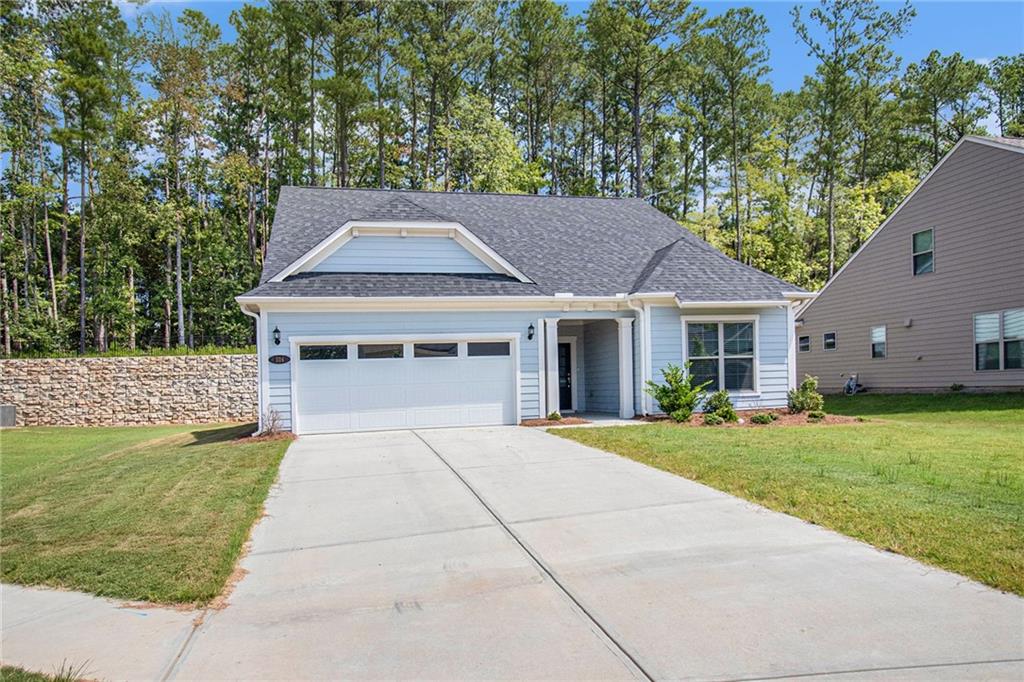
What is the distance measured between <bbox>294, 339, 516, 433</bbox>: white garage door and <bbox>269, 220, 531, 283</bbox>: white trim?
1.62m

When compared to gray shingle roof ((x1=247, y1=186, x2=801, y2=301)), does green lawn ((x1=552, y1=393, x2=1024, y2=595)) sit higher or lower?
lower

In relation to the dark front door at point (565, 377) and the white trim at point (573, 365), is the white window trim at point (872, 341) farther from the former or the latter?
the dark front door at point (565, 377)

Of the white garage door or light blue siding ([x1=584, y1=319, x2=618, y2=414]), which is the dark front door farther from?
the white garage door

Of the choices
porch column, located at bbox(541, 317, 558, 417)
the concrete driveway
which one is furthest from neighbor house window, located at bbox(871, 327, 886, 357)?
the concrete driveway

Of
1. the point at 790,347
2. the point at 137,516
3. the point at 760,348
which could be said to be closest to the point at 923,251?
the point at 790,347

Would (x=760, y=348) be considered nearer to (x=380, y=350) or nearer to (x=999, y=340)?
(x=999, y=340)

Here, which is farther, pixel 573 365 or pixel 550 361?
pixel 573 365

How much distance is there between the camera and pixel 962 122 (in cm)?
3300

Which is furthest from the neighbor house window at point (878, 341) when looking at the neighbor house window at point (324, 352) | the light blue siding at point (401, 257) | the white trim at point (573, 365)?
the neighbor house window at point (324, 352)

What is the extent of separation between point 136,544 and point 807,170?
119 feet

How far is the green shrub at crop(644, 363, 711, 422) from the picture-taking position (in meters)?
14.0

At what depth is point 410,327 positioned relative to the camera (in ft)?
46.2

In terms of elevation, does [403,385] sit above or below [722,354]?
below

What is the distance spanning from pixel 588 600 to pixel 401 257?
11330 millimetres
